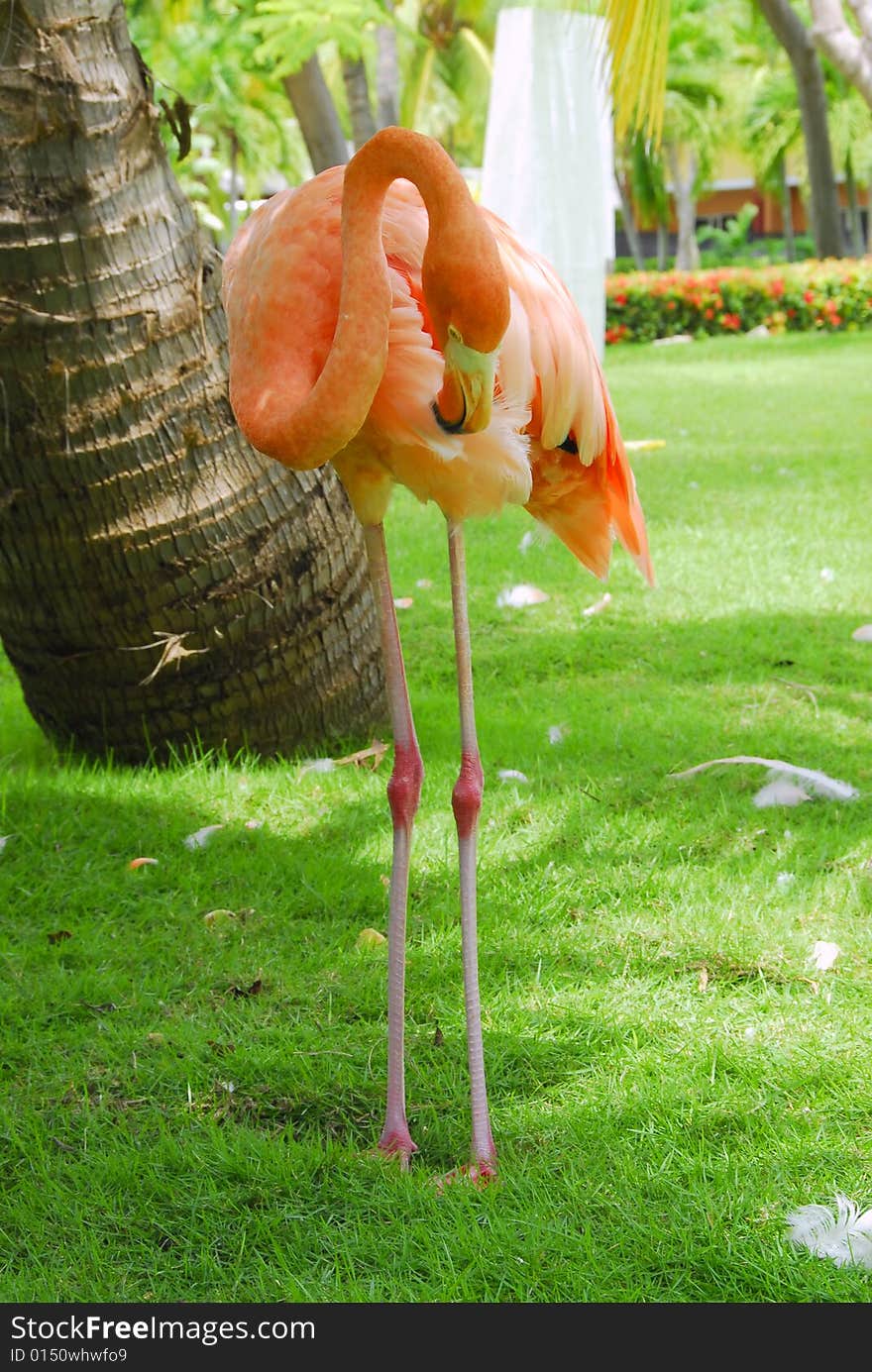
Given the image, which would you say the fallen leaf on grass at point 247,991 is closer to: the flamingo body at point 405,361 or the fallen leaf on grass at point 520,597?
the flamingo body at point 405,361

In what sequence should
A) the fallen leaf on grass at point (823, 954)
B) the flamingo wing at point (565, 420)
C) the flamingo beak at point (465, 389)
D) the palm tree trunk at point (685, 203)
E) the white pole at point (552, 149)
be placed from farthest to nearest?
the palm tree trunk at point (685, 203) < the white pole at point (552, 149) < the fallen leaf on grass at point (823, 954) < the flamingo wing at point (565, 420) < the flamingo beak at point (465, 389)

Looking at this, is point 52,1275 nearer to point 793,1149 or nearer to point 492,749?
point 793,1149

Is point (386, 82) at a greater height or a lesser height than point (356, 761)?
greater

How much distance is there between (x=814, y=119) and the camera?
20797mm

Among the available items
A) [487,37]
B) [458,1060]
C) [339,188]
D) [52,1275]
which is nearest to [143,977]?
[458,1060]

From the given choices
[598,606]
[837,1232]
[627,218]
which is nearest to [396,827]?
[837,1232]

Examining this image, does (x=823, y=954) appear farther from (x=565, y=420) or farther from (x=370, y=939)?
(x=565, y=420)

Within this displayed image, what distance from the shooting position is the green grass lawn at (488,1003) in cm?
236

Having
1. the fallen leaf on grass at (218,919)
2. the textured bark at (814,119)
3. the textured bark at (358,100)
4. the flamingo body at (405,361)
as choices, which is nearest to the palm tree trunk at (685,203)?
the textured bark at (814,119)

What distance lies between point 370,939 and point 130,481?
57.7 inches

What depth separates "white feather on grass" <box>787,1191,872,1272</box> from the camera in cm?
226

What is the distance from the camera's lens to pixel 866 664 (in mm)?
5219

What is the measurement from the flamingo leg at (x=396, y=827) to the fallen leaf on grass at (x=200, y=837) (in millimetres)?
1159

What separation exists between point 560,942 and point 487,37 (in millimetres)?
27999
